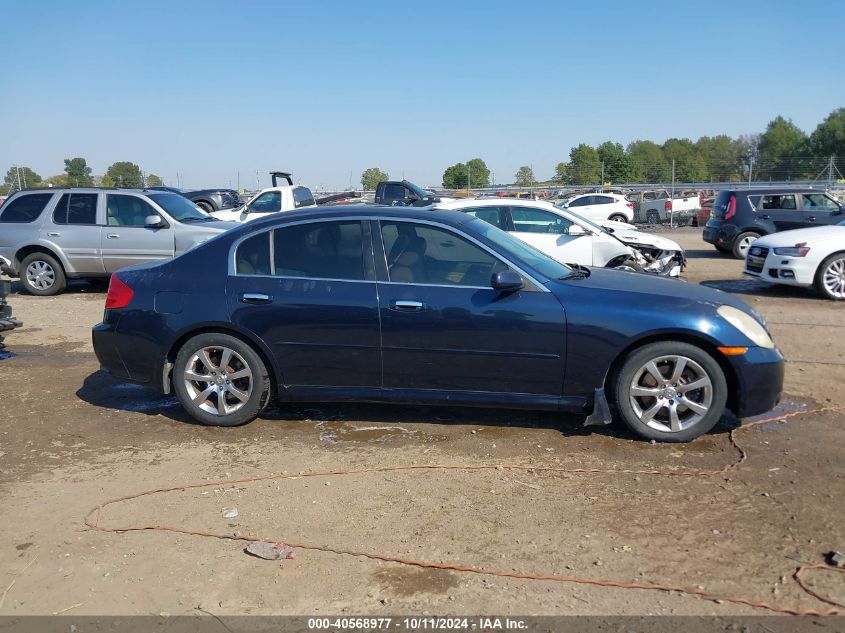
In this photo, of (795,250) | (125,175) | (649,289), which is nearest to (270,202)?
(795,250)

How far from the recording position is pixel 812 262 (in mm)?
10742

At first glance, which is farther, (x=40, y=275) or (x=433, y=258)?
(x=40, y=275)

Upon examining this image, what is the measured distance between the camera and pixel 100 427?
5.49 metres

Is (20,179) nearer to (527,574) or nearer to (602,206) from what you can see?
(602,206)

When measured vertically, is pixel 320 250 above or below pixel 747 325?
above

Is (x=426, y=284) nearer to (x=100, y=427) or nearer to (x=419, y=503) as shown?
(x=419, y=503)

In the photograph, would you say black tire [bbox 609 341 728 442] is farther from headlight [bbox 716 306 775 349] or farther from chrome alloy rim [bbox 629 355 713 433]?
headlight [bbox 716 306 775 349]

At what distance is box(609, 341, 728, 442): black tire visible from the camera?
478 centimetres

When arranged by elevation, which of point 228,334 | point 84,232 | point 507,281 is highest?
point 84,232

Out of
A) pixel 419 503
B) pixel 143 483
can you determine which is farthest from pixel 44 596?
pixel 419 503

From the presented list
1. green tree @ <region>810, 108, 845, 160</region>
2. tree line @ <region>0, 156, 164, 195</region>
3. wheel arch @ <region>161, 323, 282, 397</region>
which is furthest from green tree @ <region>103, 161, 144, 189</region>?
green tree @ <region>810, 108, 845, 160</region>

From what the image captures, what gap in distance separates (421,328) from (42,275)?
30.7 ft

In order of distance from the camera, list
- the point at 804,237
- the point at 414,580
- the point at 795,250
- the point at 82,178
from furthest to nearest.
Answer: the point at 82,178 → the point at 804,237 → the point at 795,250 → the point at 414,580

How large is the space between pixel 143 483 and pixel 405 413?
2.00 meters
